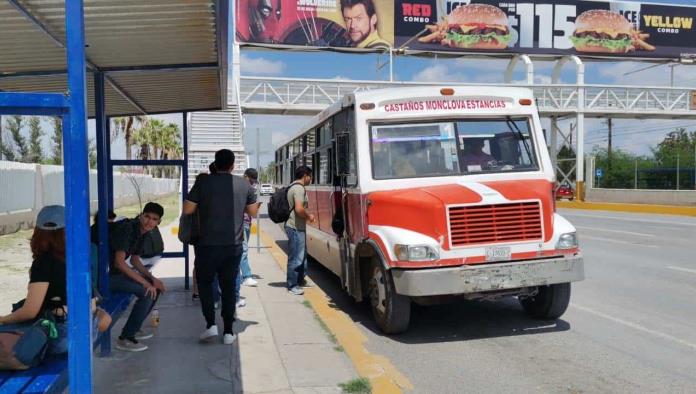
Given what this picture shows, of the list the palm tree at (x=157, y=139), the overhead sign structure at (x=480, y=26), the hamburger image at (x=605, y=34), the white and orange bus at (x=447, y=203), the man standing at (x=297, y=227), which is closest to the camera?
the white and orange bus at (x=447, y=203)

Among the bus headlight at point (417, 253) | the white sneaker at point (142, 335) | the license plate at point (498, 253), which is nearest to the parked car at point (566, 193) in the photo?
the license plate at point (498, 253)

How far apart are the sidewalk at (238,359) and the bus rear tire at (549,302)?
8.03 feet

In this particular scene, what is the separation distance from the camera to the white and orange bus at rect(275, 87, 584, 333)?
615 centimetres

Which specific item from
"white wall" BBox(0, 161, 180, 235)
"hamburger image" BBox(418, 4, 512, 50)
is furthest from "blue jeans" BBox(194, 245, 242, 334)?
"hamburger image" BBox(418, 4, 512, 50)

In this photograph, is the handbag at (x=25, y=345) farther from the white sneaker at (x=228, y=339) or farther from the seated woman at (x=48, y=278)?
the white sneaker at (x=228, y=339)

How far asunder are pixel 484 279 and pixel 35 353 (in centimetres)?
403

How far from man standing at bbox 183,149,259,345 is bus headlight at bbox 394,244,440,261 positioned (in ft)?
5.13

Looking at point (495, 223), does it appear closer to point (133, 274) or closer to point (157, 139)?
point (133, 274)

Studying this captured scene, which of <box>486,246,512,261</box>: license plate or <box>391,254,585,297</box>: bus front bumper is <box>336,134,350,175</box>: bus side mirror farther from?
<box>486,246,512,261</box>: license plate

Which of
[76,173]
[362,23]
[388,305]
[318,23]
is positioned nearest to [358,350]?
[388,305]

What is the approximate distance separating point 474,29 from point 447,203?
37.1 metres

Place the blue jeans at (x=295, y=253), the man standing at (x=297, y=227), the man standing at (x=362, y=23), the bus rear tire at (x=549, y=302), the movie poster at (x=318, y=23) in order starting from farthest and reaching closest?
the man standing at (x=362, y=23)
the movie poster at (x=318, y=23)
the blue jeans at (x=295, y=253)
the man standing at (x=297, y=227)
the bus rear tire at (x=549, y=302)

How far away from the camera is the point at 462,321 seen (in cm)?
731

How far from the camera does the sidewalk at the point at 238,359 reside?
16.0ft
